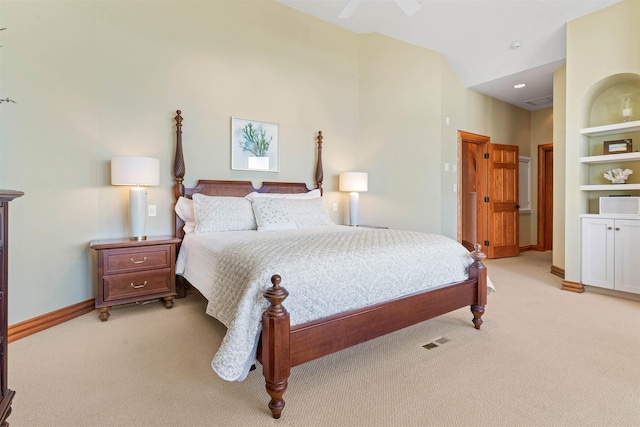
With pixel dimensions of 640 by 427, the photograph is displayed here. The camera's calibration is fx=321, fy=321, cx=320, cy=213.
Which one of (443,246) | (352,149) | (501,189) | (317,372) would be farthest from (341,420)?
(501,189)

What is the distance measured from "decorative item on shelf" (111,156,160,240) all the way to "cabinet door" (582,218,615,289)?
451 cm

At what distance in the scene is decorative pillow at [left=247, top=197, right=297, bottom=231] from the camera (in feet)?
10.4

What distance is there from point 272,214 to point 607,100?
13.0 feet

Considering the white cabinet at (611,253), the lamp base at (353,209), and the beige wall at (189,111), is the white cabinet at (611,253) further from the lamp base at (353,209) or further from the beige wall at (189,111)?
the lamp base at (353,209)

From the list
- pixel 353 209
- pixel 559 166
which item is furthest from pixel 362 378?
pixel 559 166

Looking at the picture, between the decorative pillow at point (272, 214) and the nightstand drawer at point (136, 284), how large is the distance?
3.14ft

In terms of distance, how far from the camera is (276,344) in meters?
1.46

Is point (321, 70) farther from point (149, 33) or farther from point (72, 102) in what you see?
point (72, 102)

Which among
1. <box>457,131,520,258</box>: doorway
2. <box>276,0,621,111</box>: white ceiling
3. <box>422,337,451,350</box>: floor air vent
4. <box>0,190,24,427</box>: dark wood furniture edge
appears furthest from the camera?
<box>457,131,520,258</box>: doorway

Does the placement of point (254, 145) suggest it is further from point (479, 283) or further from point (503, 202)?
point (503, 202)

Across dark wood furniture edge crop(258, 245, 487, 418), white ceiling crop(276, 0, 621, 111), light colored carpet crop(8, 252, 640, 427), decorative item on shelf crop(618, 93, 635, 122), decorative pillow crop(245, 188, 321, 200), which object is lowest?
light colored carpet crop(8, 252, 640, 427)

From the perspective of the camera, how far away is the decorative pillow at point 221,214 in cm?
304

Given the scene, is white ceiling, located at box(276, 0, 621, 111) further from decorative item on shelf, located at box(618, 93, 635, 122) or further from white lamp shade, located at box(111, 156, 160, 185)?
white lamp shade, located at box(111, 156, 160, 185)

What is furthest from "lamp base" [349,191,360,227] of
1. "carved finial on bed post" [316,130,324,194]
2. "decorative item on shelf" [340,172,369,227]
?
"carved finial on bed post" [316,130,324,194]
